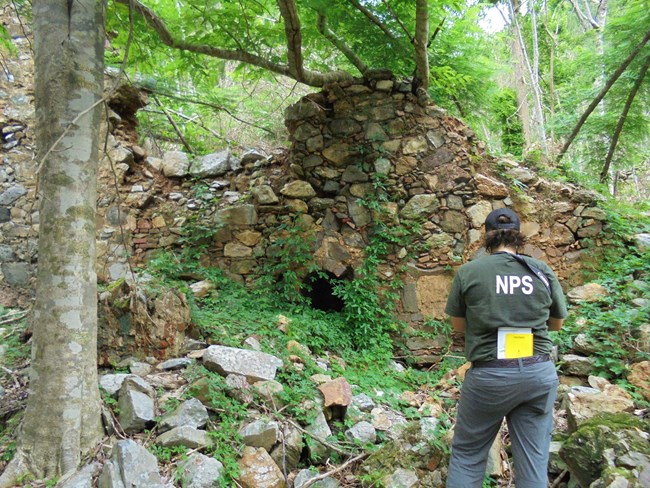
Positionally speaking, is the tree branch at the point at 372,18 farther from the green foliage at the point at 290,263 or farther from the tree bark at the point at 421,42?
the green foliage at the point at 290,263

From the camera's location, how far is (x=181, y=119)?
7922 mm

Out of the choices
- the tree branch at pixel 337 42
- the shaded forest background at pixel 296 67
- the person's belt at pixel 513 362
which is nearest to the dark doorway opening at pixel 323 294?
the shaded forest background at pixel 296 67

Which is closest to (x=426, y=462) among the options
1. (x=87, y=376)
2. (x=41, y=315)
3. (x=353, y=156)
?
(x=87, y=376)

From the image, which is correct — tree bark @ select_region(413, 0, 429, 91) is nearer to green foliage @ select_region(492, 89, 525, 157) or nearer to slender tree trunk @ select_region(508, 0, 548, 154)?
green foliage @ select_region(492, 89, 525, 157)

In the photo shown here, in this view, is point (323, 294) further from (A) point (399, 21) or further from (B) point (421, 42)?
(A) point (399, 21)

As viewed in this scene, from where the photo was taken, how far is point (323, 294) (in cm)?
579

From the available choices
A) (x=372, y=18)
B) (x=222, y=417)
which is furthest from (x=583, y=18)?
(x=222, y=417)

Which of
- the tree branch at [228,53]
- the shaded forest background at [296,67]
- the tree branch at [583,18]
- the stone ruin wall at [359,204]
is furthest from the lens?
the tree branch at [583,18]

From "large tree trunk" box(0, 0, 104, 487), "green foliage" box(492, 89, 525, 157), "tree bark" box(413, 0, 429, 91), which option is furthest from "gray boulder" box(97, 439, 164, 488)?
"green foliage" box(492, 89, 525, 157)

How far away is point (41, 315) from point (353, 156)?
3774mm

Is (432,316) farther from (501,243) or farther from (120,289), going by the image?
(120,289)

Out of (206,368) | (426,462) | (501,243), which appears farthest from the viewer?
(206,368)

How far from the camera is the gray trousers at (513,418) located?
2066mm

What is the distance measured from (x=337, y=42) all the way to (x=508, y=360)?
12.7ft
